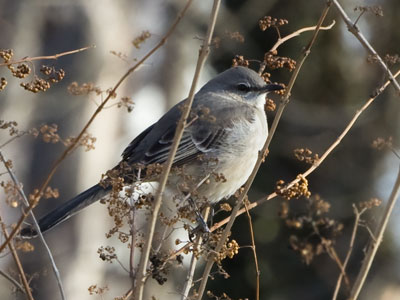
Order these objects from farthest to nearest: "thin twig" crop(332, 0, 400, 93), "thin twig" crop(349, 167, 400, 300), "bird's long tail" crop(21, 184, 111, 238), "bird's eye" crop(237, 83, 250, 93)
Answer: "bird's eye" crop(237, 83, 250, 93), "bird's long tail" crop(21, 184, 111, 238), "thin twig" crop(332, 0, 400, 93), "thin twig" crop(349, 167, 400, 300)

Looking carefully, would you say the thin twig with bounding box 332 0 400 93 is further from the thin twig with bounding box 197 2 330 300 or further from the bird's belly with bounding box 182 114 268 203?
the bird's belly with bounding box 182 114 268 203

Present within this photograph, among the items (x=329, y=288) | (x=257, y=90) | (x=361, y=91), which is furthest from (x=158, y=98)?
(x=257, y=90)

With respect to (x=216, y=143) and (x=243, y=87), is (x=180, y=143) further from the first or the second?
(x=243, y=87)

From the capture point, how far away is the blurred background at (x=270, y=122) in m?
8.61

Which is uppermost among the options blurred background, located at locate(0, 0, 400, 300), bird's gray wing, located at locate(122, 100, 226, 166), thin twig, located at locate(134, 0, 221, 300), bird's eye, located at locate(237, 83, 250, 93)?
thin twig, located at locate(134, 0, 221, 300)

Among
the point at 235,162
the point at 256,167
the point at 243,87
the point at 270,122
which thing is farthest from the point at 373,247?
the point at 270,122

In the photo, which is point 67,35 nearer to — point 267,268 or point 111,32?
point 111,32

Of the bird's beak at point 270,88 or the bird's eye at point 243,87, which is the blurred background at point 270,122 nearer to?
the bird's eye at point 243,87

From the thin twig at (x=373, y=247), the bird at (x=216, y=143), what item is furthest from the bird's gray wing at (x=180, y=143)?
the thin twig at (x=373, y=247)

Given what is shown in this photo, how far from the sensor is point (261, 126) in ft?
15.7

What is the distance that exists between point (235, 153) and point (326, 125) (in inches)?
188

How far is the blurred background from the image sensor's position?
8.61 m

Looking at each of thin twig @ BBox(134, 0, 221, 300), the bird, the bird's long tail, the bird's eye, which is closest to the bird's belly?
the bird

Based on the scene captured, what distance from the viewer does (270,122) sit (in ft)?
27.8
